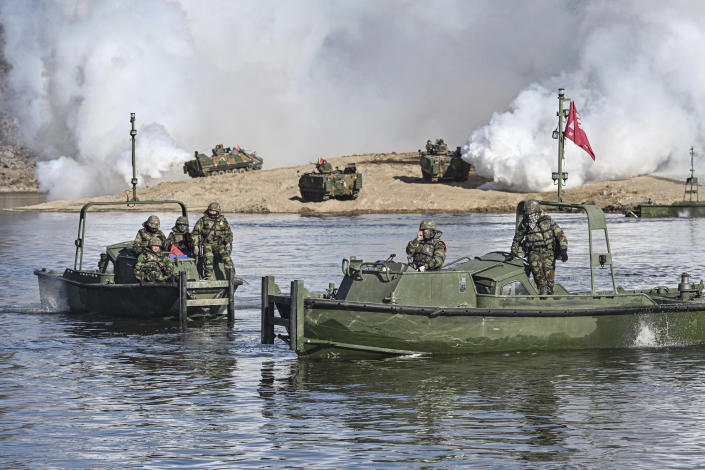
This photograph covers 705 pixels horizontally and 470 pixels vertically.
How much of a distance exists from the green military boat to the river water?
0.32 metres

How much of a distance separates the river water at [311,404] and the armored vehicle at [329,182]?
2032 inches

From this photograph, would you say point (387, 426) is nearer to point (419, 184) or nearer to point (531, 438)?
point (531, 438)

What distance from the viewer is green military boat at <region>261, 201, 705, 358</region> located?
17734 mm

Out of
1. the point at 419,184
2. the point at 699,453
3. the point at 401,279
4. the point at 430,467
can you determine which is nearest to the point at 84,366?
the point at 401,279

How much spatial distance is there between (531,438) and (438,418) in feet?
4.88

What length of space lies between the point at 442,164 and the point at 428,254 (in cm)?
6593

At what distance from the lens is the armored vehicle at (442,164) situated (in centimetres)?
8400

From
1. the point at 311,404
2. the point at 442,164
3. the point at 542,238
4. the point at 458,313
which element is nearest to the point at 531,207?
the point at 542,238

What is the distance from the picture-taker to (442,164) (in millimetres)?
84375

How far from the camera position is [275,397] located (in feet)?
51.5

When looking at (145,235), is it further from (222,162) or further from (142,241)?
(222,162)

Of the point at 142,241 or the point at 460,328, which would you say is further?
the point at 142,241

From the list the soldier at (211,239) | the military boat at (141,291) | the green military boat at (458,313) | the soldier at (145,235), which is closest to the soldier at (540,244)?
the green military boat at (458,313)

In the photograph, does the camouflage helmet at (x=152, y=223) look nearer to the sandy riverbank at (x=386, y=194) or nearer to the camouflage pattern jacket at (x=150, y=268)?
A: the camouflage pattern jacket at (x=150, y=268)
